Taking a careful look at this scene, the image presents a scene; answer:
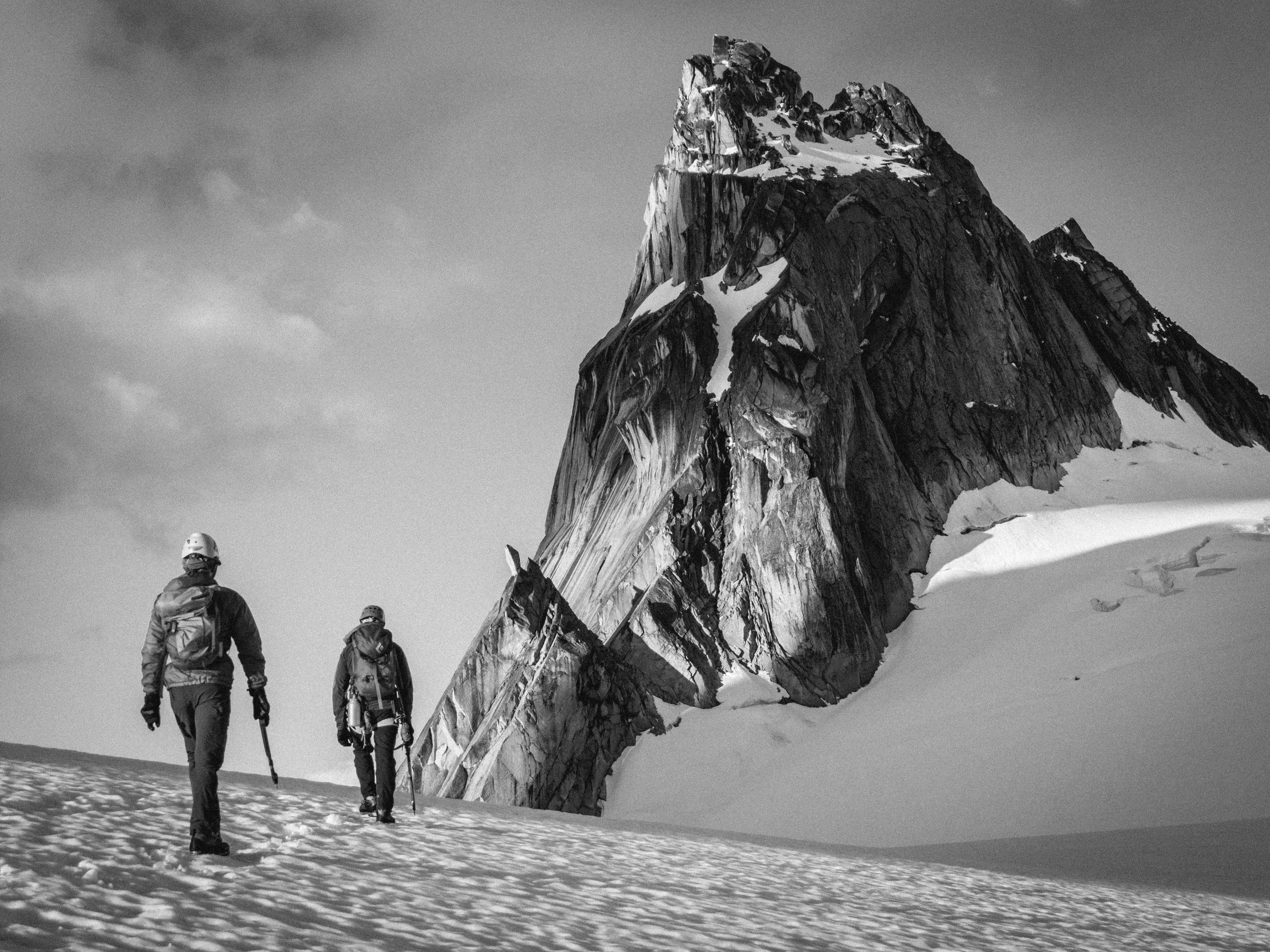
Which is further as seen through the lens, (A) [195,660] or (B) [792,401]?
(B) [792,401]

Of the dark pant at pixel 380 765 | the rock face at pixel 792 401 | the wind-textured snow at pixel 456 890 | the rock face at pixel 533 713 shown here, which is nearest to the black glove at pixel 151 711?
the wind-textured snow at pixel 456 890

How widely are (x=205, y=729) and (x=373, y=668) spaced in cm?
345

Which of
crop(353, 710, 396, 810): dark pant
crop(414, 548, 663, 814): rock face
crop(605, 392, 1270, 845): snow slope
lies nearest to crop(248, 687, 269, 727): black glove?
crop(353, 710, 396, 810): dark pant

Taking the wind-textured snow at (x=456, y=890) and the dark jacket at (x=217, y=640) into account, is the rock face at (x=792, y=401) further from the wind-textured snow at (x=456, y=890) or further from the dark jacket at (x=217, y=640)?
the dark jacket at (x=217, y=640)

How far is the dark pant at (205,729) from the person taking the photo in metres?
8.05

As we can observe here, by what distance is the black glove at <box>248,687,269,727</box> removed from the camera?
871 cm

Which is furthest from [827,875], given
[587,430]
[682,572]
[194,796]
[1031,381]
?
[1031,381]

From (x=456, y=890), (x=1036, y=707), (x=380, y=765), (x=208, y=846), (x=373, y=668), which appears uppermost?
(x=1036, y=707)

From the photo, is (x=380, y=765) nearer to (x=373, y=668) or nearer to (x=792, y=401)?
(x=373, y=668)

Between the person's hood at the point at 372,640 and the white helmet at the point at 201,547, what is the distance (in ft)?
10.7

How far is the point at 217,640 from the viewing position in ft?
27.8

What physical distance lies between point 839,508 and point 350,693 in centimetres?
4299

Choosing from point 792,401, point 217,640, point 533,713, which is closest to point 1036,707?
point 533,713

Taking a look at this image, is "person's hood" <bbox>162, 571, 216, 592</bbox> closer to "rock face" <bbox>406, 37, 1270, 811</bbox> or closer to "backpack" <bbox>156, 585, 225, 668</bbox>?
"backpack" <bbox>156, 585, 225, 668</bbox>
